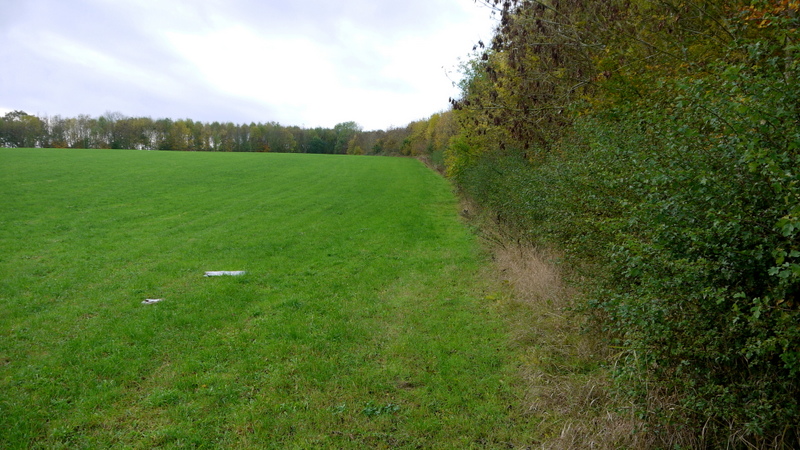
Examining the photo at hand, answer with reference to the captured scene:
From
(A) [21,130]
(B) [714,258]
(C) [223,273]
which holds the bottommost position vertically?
(C) [223,273]

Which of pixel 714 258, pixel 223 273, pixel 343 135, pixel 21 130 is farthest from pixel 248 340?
pixel 343 135

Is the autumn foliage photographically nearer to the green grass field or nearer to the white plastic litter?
the green grass field

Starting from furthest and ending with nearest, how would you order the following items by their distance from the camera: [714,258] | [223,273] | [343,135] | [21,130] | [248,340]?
[343,135] < [21,130] < [223,273] < [248,340] < [714,258]

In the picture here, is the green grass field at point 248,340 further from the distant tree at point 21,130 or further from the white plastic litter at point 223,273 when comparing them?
the distant tree at point 21,130

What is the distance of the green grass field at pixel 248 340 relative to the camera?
14.6ft

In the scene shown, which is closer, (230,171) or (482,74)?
(482,74)

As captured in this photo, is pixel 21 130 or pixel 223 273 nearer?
pixel 223 273

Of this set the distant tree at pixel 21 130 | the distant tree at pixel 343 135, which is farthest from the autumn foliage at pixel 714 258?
the distant tree at pixel 343 135

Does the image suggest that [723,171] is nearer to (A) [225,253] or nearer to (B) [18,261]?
(A) [225,253]

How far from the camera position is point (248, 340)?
21.3ft

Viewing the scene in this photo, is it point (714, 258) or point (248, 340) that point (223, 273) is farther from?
point (714, 258)

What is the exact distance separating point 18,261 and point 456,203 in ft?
61.1

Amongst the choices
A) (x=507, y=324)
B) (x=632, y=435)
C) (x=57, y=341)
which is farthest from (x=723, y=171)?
(x=57, y=341)

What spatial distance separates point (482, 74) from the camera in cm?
1762
